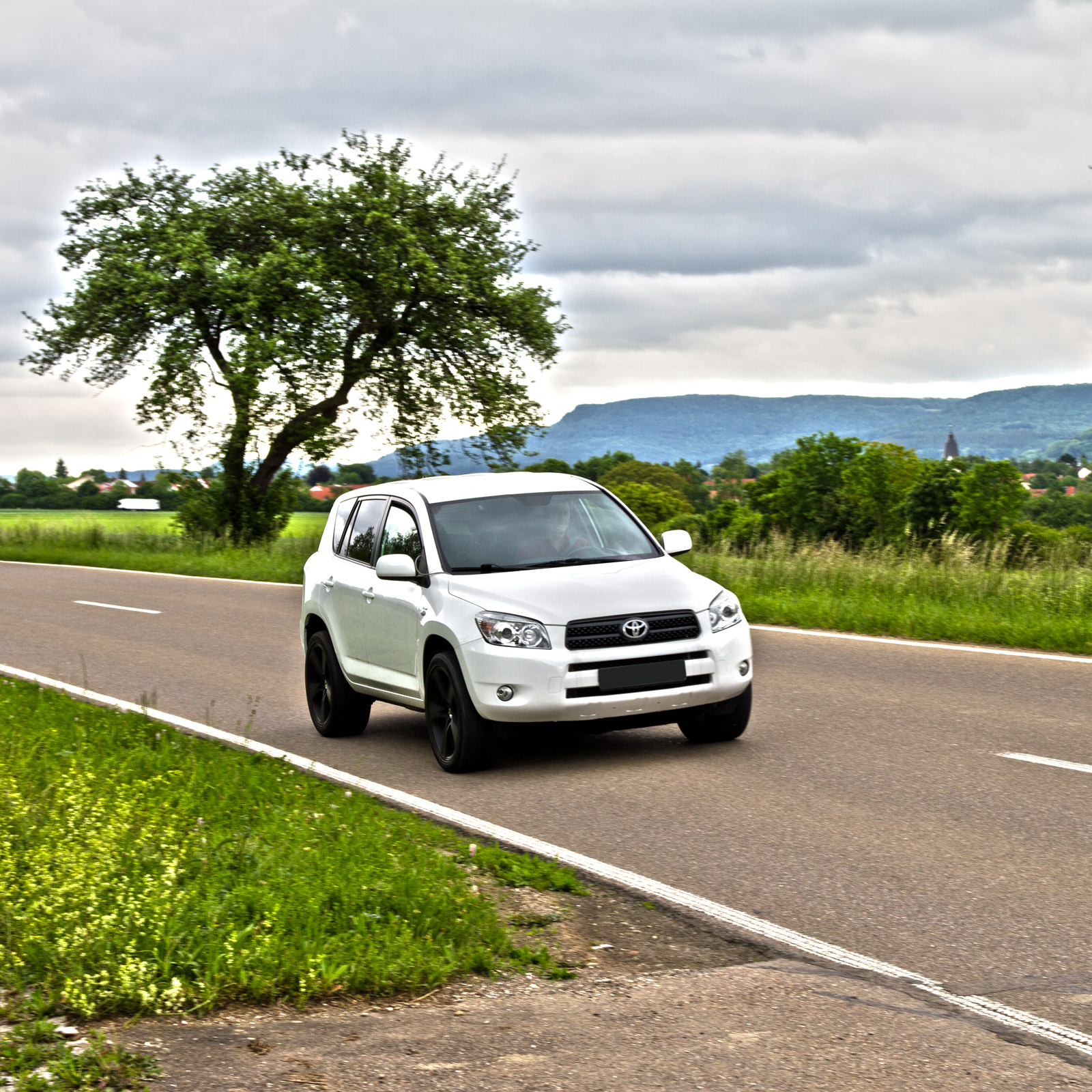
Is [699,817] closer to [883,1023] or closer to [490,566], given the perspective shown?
[490,566]

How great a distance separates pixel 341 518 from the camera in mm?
10852

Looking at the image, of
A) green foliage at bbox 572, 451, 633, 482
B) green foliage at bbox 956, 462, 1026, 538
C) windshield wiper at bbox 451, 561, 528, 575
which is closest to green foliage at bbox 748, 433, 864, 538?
green foliage at bbox 956, 462, 1026, 538

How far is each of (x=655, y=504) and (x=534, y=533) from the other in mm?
79059

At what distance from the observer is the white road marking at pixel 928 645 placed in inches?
496

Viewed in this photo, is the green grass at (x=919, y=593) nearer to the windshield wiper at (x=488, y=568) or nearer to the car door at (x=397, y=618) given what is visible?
the windshield wiper at (x=488, y=568)

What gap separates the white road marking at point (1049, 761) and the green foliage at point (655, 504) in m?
73.6

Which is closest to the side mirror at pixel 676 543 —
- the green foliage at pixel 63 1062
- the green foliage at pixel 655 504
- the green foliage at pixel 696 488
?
the green foliage at pixel 63 1062

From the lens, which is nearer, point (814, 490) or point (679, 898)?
point (679, 898)

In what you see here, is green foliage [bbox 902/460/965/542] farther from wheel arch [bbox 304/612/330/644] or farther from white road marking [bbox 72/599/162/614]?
wheel arch [bbox 304/612/330/644]

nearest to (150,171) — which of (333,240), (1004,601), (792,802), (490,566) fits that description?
(333,240)

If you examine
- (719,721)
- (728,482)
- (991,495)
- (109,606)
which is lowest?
(719,721)

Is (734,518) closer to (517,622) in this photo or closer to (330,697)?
(330,697)

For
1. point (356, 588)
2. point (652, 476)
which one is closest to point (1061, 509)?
point (652, 476)

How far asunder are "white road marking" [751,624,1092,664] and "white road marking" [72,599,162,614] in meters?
8.66
